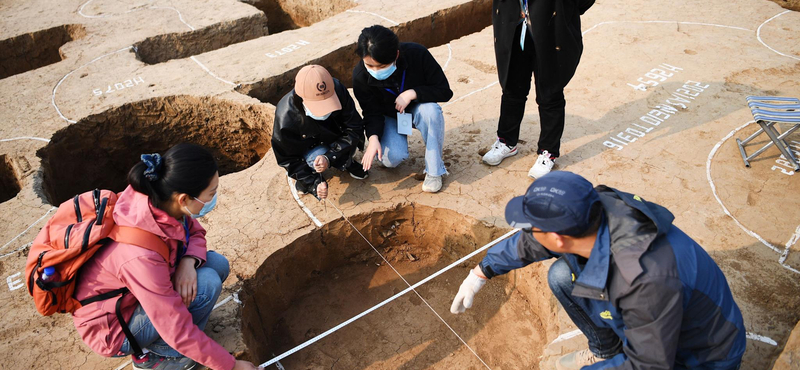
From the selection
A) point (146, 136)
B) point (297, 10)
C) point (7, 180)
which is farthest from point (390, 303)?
point (297, 10)

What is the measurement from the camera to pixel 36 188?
13.2ft

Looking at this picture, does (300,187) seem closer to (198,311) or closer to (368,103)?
(368,103)

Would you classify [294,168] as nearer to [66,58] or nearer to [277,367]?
[277,367]

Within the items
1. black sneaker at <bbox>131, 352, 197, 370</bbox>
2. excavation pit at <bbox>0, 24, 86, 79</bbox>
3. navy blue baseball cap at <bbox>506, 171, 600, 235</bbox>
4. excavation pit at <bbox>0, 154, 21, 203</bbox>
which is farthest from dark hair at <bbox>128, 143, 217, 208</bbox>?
A: excavation pit at <bbox>0, 24, 86, 79</bbox>

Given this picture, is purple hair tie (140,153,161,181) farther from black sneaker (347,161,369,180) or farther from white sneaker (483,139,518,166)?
white sneaker (483,139,518,166)

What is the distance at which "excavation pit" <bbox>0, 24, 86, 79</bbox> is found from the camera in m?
7.04

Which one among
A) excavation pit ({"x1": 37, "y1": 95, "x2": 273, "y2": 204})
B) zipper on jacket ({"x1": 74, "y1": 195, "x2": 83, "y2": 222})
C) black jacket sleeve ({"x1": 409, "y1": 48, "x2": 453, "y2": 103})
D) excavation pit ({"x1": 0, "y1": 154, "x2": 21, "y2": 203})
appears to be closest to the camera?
zipper on jacket ({"x1": 74, "y1": 195, "x2": 83, "y2": 222})

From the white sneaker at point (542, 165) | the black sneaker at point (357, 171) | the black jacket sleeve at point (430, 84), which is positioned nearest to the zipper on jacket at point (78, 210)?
the black sneaker at point (357, 171)

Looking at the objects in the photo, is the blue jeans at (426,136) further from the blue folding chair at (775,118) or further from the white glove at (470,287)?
the blue folding chair at (775,118)

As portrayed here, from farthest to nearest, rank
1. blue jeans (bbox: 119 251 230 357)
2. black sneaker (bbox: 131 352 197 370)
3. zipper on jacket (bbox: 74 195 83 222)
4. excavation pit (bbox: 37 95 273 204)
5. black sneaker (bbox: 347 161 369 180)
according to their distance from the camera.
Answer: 1. excavation pit (bbox: 37 95 273 204)
2. black sneaker (bbox: 347 161 369 180)
3. black sneaker (bbox: 131 352 197 370)
4. blue jeans (bbox: 119 251 230 357)
5. zipper on jacket (bbox: 74 195 83 222)

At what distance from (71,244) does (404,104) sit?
7.52 ft

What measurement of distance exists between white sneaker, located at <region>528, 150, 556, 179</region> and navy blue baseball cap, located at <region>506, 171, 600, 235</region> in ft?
6.59

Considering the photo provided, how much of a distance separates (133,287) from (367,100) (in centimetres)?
216

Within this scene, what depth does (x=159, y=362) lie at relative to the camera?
2533 millimetres
